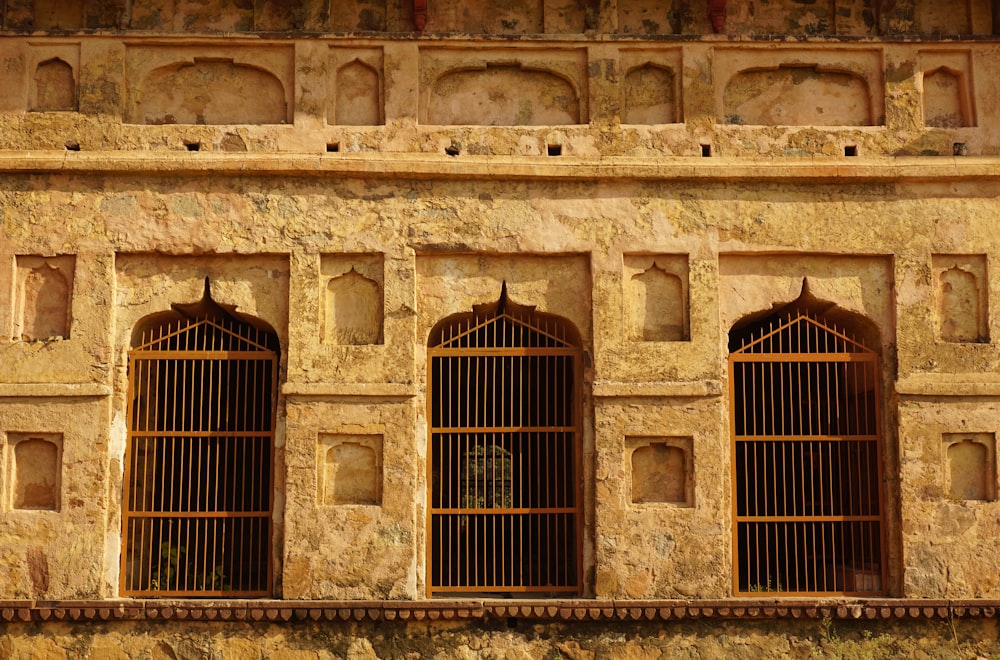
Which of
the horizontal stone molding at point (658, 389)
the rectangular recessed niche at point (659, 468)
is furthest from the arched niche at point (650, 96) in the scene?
the rectangular recessed niche at point (659, 468)

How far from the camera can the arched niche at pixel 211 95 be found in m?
9.35

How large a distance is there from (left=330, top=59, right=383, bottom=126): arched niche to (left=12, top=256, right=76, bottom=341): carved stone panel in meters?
2.44

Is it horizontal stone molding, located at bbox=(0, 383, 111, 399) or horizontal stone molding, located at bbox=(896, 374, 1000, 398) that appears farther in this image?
horizontal stone molding, located at bbox=(896, 374, 1000, 398)

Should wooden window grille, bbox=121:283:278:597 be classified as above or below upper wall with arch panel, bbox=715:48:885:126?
below

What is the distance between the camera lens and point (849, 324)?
9.49 meters

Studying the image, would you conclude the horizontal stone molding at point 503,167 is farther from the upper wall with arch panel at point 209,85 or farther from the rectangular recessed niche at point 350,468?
the rectangular recessed niche at point 350,468

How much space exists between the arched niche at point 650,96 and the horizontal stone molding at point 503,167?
17.7 inches

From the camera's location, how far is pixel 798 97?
9.55 meters

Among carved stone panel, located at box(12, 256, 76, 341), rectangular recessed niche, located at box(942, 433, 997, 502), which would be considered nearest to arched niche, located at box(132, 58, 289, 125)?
carved stone panel, located at box(12, 256, 76, 341)

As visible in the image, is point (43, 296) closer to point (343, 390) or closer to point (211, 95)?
point (211, 95)

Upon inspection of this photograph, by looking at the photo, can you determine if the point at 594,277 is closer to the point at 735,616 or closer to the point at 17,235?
the point at 735,616

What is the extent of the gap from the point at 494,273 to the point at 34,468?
12.6 ft

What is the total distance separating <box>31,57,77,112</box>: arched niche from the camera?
9.27 meters

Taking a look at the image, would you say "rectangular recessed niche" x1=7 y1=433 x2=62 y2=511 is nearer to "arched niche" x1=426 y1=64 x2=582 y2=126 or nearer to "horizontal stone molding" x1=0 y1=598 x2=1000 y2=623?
"horizontal stone molding" x1=0 y1=598 x2=1000 y2=623
